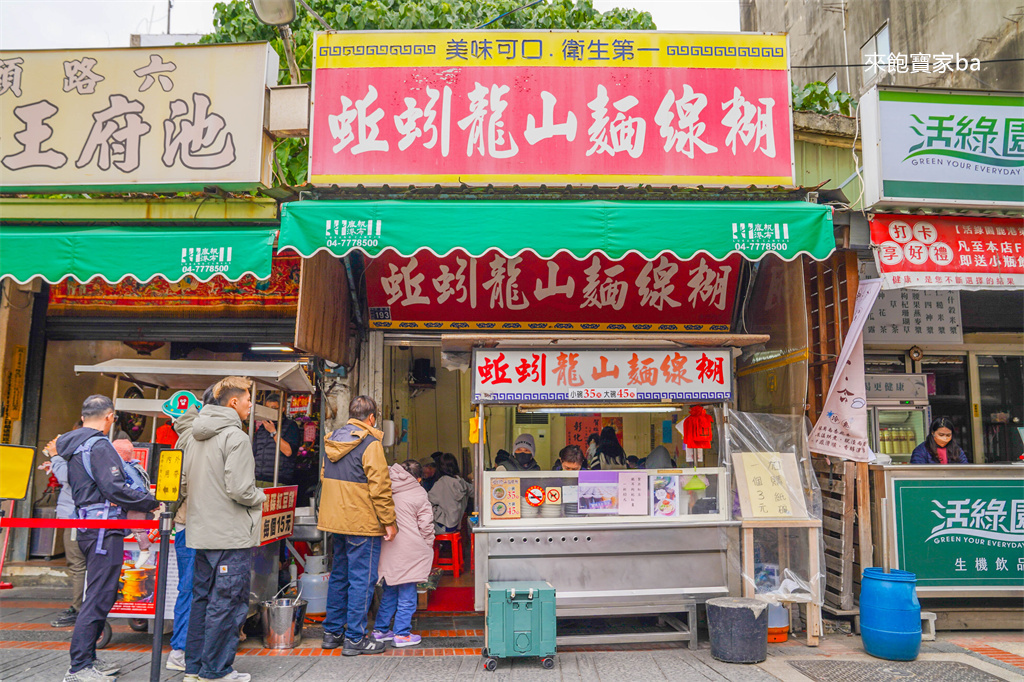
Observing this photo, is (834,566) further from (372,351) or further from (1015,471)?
(372,351)

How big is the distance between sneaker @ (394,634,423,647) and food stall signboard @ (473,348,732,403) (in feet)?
7.13

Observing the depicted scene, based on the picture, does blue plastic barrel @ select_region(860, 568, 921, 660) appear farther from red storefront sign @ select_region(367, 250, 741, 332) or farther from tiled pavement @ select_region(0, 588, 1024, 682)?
red storefront sign @ select_region(367, 250, 741, 332)

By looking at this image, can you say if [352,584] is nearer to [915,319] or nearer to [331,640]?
[331,640]

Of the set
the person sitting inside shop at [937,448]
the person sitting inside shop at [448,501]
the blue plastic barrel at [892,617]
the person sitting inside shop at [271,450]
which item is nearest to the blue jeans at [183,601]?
the person sitting inside shop at [271,450]

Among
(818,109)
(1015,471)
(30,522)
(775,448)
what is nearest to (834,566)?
(775,448)

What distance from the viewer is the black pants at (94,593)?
4688 mm

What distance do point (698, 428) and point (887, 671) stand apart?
237 centimetres

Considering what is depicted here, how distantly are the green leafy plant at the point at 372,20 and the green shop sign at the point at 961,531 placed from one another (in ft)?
34.7

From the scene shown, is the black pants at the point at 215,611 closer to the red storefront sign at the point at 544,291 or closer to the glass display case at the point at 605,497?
the glass display case at the point at 605,497

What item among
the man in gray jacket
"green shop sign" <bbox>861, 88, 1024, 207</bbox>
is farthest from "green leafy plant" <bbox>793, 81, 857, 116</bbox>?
the man in gray jacket

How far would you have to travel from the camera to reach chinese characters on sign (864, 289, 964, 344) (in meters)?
8.66

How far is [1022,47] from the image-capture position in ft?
35.2

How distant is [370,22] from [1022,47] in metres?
11.3

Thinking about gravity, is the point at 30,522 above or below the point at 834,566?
above
